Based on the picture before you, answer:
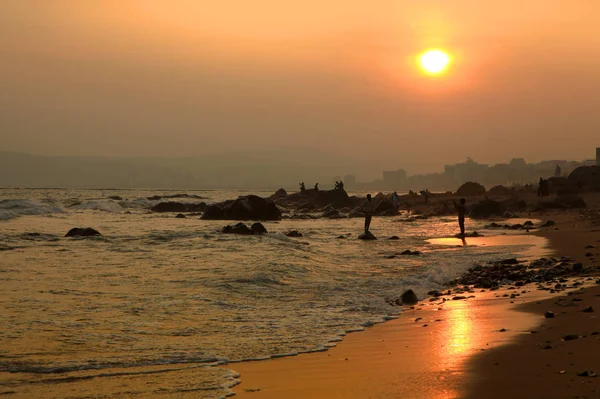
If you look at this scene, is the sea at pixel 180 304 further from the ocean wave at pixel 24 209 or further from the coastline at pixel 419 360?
the ocean wave at pixel 24 209

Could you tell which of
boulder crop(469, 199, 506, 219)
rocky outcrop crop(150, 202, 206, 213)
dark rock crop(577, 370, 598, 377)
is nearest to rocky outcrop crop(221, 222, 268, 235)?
dark rock crop(577, 370, 598, 377)

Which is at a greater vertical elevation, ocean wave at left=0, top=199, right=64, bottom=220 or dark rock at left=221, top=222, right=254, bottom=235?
ocean wave at left=0, top=199, right=64, bottom=220

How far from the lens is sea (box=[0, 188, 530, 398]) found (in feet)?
25.5

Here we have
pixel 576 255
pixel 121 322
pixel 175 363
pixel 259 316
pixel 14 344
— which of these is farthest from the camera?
pixel 576 255

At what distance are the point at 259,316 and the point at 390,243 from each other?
17412 mm

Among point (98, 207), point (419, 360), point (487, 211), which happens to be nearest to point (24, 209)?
point (98, 207)

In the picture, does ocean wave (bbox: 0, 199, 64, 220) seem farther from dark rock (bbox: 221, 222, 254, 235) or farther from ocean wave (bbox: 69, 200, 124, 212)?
dark rock (bbox: 221, 222, 254, 235)

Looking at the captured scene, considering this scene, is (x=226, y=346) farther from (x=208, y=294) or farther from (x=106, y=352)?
(x=208, y=294)

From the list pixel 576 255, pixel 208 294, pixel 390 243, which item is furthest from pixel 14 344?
pixel 390 243

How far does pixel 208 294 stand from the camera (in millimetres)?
13531

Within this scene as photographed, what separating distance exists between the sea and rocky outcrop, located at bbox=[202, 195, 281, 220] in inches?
916

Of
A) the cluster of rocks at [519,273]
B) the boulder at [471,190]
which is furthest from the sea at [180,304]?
the boulder at [471,190]

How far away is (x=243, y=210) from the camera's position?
4922 cm

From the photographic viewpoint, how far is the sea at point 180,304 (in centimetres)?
777
